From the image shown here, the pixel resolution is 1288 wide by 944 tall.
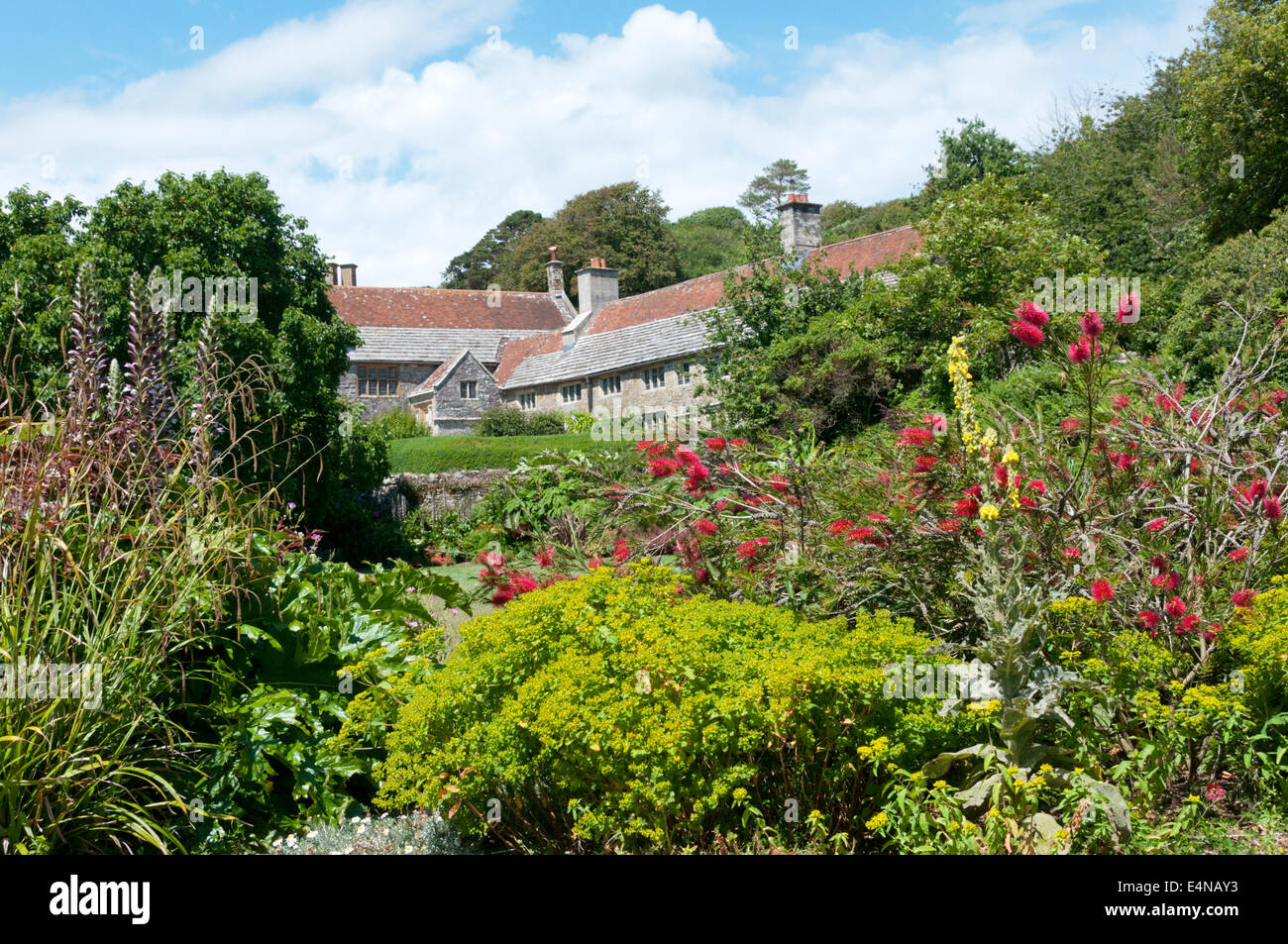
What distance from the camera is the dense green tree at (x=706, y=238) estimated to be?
7044 centimetres

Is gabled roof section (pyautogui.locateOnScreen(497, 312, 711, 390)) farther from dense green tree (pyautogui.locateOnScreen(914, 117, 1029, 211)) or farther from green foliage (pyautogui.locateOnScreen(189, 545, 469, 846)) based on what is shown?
green foliage (pyautogui.locateOnScreen(189, 545, 469, 846))

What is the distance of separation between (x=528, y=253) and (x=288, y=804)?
58437 mm

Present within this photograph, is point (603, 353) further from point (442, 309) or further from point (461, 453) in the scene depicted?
point (461, 453)

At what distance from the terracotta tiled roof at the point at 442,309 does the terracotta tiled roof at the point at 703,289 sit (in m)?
7.61

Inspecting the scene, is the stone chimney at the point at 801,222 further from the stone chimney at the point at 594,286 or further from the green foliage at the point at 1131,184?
the stone chimney at the point at 594,286

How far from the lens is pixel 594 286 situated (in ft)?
160

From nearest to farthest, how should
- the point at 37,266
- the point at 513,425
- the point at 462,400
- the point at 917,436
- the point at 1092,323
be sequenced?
the point at 1092,323 < the point at 917,436 < the point at 37,266 < the point at 513,425 < the point at 462,400

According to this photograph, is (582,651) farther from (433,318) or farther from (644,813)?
(433,318)

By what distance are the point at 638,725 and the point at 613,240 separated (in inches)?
2253

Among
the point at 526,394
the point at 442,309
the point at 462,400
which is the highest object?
the point at 442,309

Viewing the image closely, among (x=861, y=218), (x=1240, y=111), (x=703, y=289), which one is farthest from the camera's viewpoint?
(x=861, y=218)

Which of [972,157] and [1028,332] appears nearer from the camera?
[1028,332]

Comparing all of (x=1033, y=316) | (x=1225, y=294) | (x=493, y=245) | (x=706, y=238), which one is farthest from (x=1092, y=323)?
(x=706, y=238)

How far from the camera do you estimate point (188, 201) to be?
1838 cm
